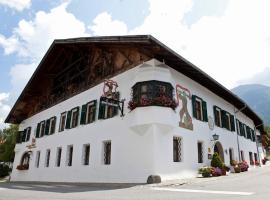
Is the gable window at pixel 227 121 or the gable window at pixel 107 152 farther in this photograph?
the gable window at pixel 227 121

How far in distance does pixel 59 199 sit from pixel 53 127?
50.5 ft

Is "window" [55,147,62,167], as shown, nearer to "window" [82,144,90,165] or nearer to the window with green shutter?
the window with green shutter

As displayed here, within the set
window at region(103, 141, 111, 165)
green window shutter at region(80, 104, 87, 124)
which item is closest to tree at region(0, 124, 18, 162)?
green window shutter at region(80, 104, 87, 124)

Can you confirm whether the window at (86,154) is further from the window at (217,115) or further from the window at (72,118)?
the window at (217,115)

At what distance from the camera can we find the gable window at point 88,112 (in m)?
17.9

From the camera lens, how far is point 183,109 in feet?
50.3

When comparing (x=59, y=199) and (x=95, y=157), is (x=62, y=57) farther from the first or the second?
(x=59, y=199)

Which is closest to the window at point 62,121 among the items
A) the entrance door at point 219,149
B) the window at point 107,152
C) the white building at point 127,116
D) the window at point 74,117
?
the white building at point 127,116

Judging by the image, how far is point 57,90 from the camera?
78.3 ft

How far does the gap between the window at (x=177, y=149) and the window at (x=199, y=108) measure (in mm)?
2525

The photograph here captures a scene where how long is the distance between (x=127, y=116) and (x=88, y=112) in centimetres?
461

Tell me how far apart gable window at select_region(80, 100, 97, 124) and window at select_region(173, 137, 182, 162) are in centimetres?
587

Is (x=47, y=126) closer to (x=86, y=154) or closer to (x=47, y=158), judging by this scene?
(x=47, y=158)

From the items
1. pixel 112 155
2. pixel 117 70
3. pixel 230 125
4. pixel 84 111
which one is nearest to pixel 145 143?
pixel 112 155
